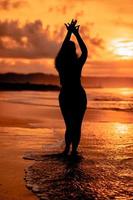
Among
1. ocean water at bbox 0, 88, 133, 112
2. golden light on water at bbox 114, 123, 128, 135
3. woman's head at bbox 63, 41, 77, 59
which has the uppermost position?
woman's head at bbox 63, 41, 77, 59

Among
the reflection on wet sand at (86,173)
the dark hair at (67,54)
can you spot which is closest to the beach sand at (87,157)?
the reflection on wet sand at (86,173)

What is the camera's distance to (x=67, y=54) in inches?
319

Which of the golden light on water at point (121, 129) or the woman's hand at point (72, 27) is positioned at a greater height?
the woman's hand at point (72, 27)

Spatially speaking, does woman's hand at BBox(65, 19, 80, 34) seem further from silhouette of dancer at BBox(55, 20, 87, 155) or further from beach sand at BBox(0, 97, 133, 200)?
beach sand at BBox(0, 97, 133, 200)

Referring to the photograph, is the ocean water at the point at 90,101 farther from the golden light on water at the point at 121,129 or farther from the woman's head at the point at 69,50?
the woman's head at the point at 69,50

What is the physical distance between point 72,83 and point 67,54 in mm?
565

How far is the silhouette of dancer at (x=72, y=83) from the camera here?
804cm

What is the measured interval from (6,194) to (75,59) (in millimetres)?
3339

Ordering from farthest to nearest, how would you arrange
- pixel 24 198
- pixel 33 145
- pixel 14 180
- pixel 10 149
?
pixel 33 145
pixel 10 149
pixel 14 180
pixel 24 198

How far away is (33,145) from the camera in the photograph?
32.0 ft

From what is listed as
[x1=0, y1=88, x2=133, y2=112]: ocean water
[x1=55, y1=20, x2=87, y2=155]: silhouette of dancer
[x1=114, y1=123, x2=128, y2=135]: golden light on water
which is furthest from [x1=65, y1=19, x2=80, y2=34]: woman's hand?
[x1=0, y1=88, x2=133, y2=112]: ocean water

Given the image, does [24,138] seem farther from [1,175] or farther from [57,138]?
[1,175]

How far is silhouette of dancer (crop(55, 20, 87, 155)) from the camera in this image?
8039mm

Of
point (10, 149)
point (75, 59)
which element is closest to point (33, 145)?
point (10, 149)
